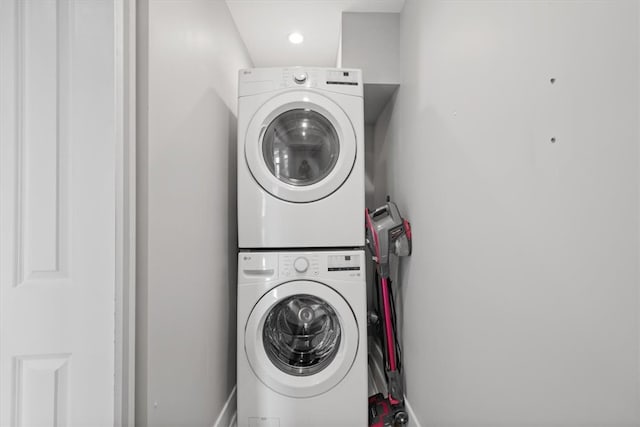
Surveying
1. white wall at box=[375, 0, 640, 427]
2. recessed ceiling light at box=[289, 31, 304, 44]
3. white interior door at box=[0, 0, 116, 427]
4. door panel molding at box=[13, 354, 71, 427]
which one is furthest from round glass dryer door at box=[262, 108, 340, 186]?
door panel molding at box=[13, 354, 71, 427]

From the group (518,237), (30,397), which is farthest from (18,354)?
(518,237)

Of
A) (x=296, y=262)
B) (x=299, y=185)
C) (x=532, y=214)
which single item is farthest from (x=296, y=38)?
(x=532, y=214)

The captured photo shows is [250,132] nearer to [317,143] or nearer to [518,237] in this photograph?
[317,143]

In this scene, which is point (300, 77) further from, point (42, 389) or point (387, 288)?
point (42, 389)

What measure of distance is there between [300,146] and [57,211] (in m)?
1.17

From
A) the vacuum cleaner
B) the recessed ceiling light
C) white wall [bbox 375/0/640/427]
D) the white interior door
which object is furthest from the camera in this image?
the recessed ceiling light

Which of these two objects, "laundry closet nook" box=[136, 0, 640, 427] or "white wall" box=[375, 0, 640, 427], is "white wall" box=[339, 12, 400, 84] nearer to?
"laundry closet nook" box=[136, 0, 640, 427]

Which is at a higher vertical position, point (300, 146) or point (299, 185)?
point (300, 146)

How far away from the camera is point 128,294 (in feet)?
3.34

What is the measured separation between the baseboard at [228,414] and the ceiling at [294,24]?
2.18 m

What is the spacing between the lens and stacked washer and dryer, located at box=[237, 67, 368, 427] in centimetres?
173

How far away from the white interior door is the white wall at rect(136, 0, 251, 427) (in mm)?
105

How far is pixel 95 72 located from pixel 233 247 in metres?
1.26

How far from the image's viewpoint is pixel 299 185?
72.2 inches
